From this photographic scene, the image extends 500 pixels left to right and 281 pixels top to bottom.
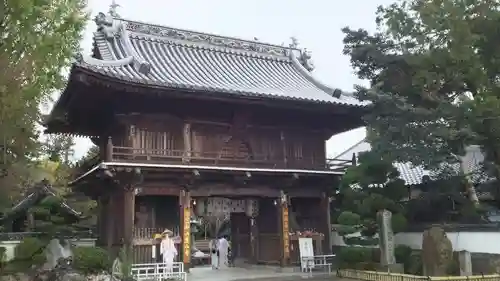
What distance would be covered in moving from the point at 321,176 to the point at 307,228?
2593 mm

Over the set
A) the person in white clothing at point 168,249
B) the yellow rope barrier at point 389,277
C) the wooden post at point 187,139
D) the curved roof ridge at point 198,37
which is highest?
the curved roof ridge at point 198,37

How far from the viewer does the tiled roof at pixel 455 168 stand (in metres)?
17.7

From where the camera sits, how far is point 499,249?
48.6 feet

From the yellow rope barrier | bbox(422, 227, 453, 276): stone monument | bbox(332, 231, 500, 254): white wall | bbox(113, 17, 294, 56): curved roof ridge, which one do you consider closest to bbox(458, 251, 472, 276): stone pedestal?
bbox(422, 227, 453, 276): stone monument

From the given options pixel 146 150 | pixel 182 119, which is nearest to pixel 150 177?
pixel 146 150

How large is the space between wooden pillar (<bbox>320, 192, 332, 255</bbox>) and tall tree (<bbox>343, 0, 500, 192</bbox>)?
3.54m

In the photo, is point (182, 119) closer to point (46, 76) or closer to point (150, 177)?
point (150, 177)

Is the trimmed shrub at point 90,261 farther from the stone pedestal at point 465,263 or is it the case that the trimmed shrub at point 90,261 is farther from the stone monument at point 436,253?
the stone pedestal at point 465,263

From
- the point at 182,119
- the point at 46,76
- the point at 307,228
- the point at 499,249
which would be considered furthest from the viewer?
the point at 307,228

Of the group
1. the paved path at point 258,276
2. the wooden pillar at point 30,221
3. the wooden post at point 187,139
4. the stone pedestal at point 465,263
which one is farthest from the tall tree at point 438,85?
the wooden pillar at point 30,221

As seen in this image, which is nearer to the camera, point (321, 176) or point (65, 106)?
point (65, 106)

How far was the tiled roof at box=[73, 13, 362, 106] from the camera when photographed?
704 inches

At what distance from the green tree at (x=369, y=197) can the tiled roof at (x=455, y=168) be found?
40.6 inches

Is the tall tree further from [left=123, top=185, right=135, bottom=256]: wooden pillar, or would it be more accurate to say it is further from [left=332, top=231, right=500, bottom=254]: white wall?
[left=123, top=185, right=135, bottom=256]: wooden pillar
